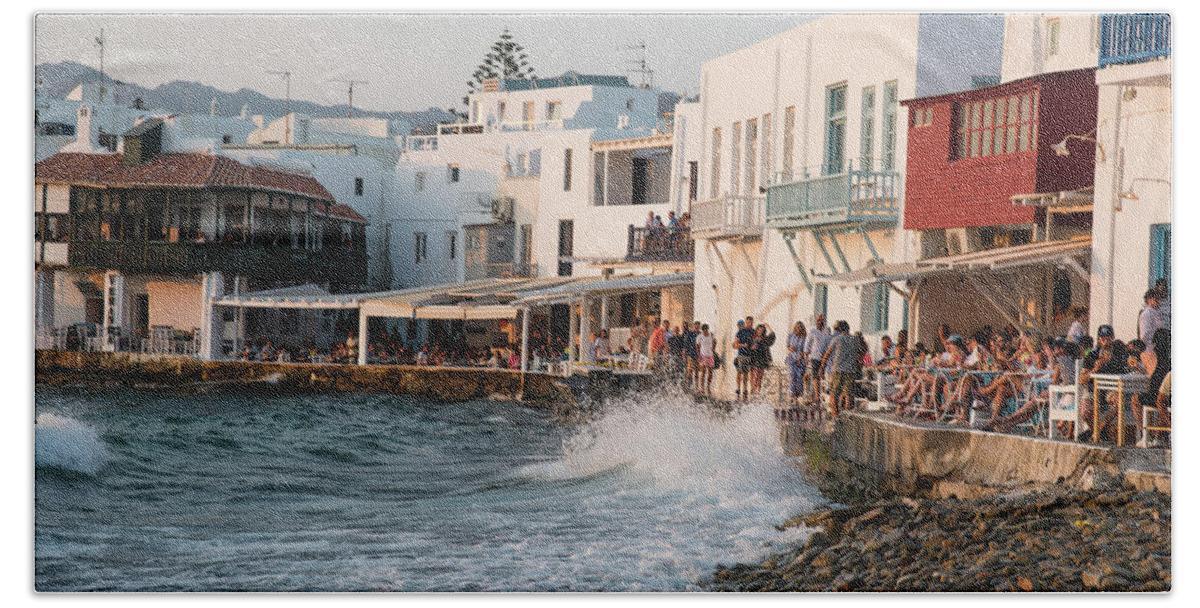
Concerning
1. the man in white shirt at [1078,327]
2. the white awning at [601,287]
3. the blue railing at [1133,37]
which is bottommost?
the man in white shirt at [1078,327]

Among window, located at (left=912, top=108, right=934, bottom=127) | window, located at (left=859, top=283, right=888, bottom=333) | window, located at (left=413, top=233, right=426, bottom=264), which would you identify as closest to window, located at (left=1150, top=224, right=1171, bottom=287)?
window, located at (left=859, top=283, right=888, bottom=333)

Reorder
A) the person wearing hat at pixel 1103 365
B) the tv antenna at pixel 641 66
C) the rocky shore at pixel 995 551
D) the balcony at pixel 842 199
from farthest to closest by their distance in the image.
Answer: the balcony at pixel 842 199
the tv antenna at pixel 641 66
the person wearing hat at pixel 1103 365
the rocky shore at pixel 995 551

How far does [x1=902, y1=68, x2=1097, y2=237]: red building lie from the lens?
1256 centimetres

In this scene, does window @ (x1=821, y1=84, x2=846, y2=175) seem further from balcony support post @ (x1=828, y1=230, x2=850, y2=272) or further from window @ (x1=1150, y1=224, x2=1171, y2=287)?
window @ (x1=1150, y1=224, x2=1171, y2=287)

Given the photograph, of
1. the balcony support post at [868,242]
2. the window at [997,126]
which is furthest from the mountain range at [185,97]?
the window at [997,126]

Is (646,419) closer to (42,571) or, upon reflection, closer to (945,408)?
(945,408)

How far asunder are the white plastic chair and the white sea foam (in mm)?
6243

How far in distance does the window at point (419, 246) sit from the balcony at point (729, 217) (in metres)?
2.17

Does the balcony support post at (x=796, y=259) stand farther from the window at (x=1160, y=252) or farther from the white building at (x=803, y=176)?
the window at (x=1160, y=252)

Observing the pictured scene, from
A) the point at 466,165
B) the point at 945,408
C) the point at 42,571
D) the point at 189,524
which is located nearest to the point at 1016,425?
the point at 945,408

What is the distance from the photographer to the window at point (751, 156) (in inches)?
557

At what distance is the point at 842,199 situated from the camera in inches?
545

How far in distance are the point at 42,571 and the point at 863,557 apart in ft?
17.2

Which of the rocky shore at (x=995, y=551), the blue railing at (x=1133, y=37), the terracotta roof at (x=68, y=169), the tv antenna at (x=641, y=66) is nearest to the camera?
the rocky shore at (x=995, y=551)
